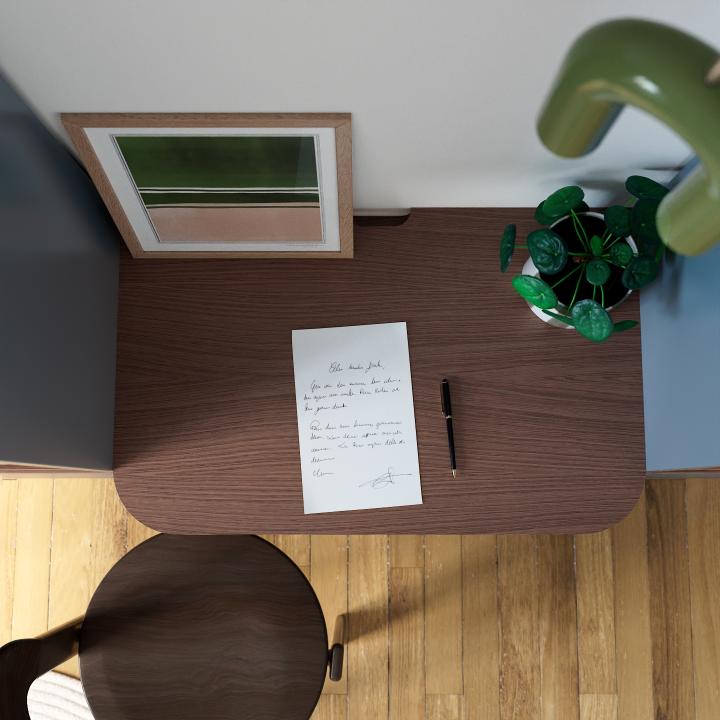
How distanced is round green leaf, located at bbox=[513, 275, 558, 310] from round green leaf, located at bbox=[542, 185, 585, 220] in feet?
0.31

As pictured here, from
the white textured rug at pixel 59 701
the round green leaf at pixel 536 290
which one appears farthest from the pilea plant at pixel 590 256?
the white textured rug at pixel 59 701

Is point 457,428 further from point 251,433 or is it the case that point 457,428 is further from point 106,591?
point 106,591

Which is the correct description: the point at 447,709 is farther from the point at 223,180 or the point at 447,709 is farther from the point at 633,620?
the point at 223,180

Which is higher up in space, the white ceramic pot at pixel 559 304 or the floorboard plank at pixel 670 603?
the white ceramic pot at pixel 559 304

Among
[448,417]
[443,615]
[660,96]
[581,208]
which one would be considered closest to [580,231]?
[581,208]

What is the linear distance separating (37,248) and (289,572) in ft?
2.45

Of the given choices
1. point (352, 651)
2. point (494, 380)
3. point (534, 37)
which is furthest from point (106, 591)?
point (534, 37)

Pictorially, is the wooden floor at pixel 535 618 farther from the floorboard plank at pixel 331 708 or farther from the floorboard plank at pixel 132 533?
the floorboard plank at pixel 132 533

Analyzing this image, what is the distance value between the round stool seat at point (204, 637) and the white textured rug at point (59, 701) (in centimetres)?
49

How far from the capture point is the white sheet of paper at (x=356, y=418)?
1041 millimetres

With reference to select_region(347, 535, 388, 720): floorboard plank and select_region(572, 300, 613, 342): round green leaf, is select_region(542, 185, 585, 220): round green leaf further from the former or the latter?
select_region(347, 535, 388, 720): floorboard plank

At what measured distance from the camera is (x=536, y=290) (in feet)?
2.92

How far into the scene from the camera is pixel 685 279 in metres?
0.93

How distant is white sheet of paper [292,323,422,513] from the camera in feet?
3.42
